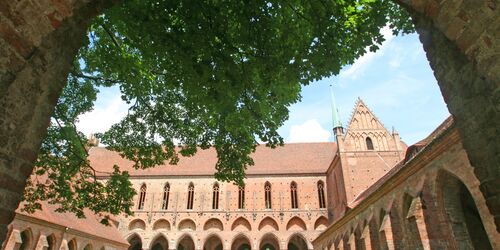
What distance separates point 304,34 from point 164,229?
34.4 metres

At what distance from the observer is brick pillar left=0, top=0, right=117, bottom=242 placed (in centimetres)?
246

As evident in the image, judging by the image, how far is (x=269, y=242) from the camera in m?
37.2

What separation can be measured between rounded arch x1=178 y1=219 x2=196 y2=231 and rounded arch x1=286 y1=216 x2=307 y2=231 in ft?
34.9

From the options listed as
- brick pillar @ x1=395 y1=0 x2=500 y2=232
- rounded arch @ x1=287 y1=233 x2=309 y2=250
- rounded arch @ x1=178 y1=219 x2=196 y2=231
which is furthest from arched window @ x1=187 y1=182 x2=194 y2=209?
brick pillar @ x1=395 y1=0 x2=500 y2=232

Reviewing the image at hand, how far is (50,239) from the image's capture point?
2067 cm

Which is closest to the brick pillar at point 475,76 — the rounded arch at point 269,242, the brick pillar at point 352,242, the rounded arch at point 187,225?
the brick pillar at point 352,242

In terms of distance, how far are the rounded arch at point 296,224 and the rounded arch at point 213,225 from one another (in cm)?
749

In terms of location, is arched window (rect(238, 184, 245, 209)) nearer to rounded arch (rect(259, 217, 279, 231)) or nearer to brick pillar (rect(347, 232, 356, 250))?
rounded arch (rect(259, 217, 279, 231))

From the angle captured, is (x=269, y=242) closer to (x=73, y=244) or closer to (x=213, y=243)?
(x=213, y=243)

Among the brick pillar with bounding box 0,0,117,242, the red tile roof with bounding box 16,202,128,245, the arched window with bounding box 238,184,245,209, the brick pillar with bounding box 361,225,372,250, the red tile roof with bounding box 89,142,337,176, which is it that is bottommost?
the brick pillar with bounding box 0,0,117,242

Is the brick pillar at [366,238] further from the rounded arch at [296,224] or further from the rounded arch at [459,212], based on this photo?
the rounded arch at [296,224]

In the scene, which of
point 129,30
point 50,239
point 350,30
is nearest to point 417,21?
point 350,30

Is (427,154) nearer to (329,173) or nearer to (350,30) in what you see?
(350,30)

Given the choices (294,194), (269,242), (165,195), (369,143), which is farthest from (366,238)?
(165,195)
